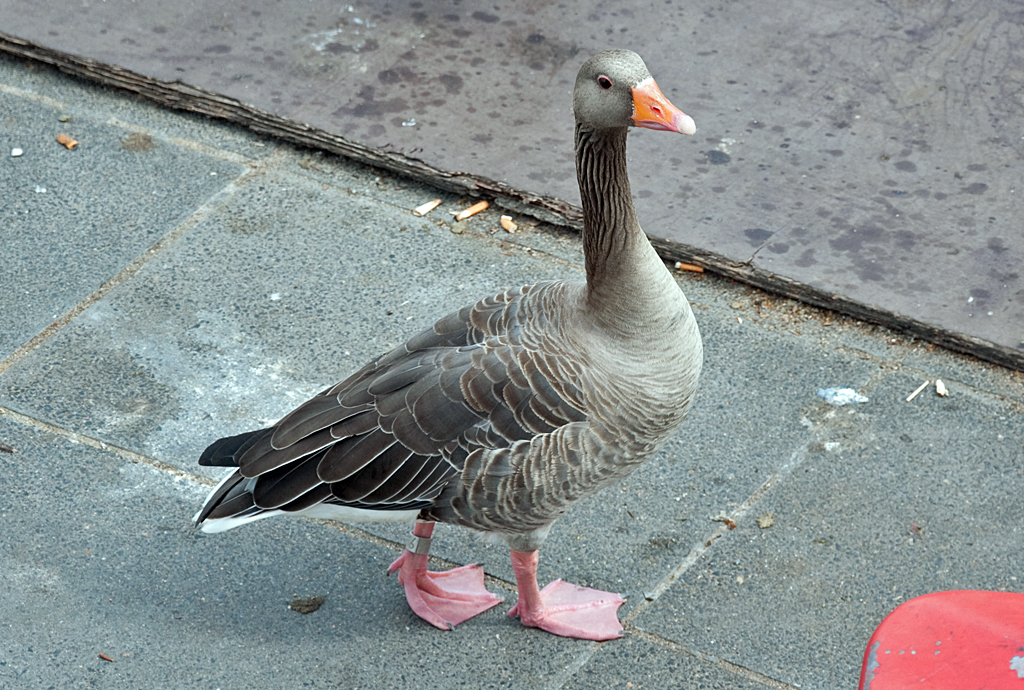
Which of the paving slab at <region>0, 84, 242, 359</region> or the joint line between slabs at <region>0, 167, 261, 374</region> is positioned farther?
the paving slab at <region>0, 84, 242, 359</region>

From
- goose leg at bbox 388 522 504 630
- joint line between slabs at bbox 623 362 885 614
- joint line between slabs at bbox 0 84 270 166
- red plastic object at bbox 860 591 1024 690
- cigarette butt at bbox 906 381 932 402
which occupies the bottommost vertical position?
goose leg at bbox 388 522 504 630

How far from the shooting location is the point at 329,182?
542 cm

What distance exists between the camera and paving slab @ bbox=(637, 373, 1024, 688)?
3.45 meters

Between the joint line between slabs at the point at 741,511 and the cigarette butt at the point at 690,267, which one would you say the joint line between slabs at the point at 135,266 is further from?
the joint line between slabs at the point at 741,511

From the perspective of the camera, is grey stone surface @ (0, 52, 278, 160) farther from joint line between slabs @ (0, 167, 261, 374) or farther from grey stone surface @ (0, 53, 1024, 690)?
grey stone surface @ (0, 53, 1024, 690)

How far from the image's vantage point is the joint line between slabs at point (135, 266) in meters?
4.46

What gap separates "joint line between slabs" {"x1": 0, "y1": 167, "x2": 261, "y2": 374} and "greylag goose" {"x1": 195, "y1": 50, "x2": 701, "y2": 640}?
1.61 m

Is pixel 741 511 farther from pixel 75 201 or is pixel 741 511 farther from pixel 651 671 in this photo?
pixel 75 201

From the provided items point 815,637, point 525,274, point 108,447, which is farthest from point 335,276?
point 815,637

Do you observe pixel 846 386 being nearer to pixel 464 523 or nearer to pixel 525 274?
pixel 525 274

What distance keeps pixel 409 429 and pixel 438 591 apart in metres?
0.66

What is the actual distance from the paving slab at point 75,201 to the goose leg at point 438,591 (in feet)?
6.99

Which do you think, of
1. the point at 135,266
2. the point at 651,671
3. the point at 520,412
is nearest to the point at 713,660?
the point at 651,671

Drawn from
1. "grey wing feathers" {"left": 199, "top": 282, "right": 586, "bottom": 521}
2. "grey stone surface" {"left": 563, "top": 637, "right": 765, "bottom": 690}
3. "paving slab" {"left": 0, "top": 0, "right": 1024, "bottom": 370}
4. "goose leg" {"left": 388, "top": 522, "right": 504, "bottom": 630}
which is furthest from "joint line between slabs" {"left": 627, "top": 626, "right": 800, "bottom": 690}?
"paving slab" {"left": 0, "top": 0, "right": 1024, "bottom": 370}
